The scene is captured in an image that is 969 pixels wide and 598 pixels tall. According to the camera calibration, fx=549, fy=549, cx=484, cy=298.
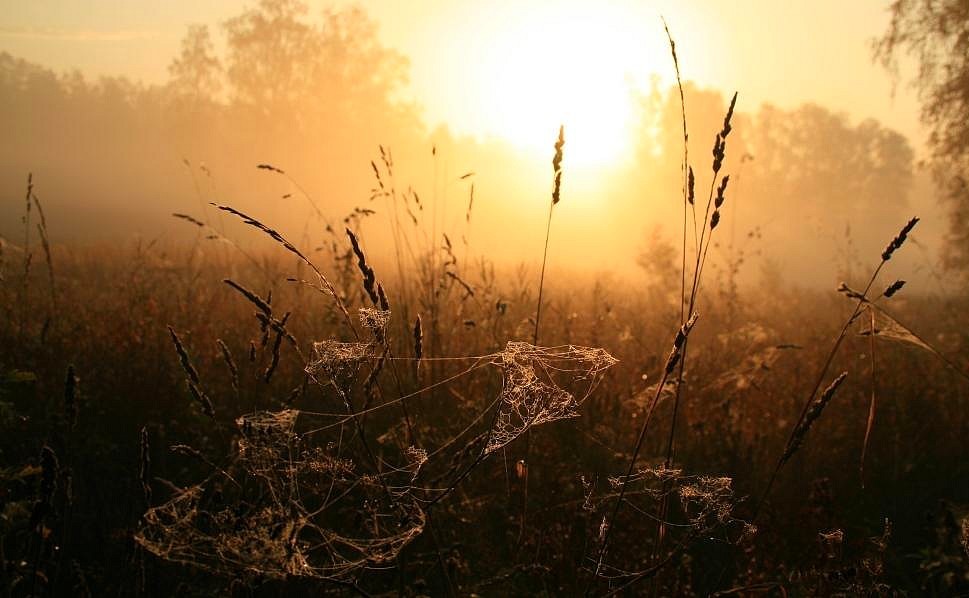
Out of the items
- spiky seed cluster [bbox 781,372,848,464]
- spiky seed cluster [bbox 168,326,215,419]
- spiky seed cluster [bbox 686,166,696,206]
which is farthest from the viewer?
spiky seed cluster [bbox 686,166,696,206]

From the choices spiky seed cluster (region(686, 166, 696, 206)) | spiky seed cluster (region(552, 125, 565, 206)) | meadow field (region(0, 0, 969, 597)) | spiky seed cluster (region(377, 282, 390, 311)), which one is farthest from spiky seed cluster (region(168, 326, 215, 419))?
spiky seed cluster (region(686, 166, 696, 206))

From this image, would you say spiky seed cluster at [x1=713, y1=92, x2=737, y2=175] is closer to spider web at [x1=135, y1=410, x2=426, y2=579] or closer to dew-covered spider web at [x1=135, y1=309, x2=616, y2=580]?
dew-covered spider web at [x1=135, y1=309, x2=616, y2=580]

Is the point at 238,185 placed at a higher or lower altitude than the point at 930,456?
higher

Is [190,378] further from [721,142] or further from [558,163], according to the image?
[721,142]

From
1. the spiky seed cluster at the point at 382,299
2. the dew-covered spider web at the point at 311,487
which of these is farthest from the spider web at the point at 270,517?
the spiky seed cluster at the point at 382,299

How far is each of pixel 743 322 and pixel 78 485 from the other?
29.6 ft

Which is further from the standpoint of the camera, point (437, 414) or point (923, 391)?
point (923, 391)

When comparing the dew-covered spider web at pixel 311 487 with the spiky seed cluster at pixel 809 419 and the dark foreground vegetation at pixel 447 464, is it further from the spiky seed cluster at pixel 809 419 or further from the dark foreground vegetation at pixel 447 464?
the spiky seed cluster at pixel 809 419

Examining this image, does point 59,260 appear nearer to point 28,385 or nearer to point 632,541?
point 28,385

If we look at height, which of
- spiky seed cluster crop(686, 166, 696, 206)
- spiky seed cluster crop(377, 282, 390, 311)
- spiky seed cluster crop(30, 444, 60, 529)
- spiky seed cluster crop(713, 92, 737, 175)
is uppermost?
A: spiky seed cluster crop(713, 92, 737, 175)

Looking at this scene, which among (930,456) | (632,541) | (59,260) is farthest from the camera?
(59,260)

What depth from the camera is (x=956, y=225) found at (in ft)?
41.3

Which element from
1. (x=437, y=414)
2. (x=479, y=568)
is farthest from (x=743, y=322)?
(x=479, y=568)

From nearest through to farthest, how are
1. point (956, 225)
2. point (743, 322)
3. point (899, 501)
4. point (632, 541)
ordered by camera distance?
point (632, 541) → point (899, 501) → point (743, 322) → point (956, 225)
